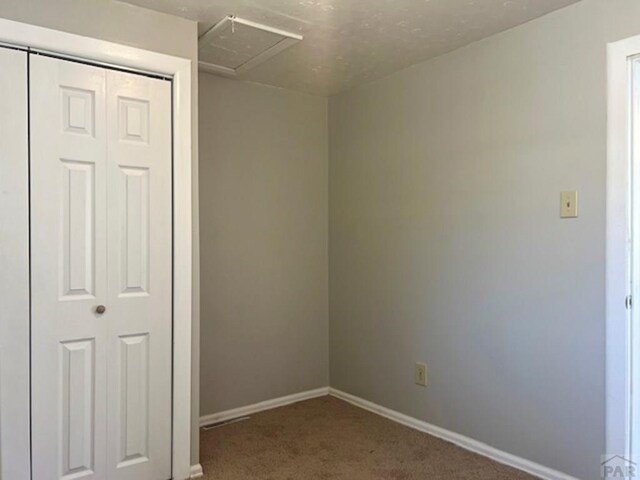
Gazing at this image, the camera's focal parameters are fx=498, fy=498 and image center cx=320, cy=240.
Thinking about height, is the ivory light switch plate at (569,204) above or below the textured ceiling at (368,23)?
below

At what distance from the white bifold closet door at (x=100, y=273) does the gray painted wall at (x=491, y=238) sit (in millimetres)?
1428

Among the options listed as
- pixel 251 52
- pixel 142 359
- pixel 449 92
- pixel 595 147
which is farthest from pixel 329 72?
pixel 142 359

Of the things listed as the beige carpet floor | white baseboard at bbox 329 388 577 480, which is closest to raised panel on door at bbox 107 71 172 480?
the beige carpet floor

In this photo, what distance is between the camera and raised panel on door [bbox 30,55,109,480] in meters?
1.99

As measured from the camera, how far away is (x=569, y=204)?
2.20 metres

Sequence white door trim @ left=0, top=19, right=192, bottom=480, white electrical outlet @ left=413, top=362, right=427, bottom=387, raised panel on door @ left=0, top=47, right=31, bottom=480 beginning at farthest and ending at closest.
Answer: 1. white electrical outlet @ left=413, top=362, right=427, bottom=387
2. white door trim @ left=0, top=19, right=192, bottom=480
3. raised panel on door @ left=0, top=47, right=31, bottom=480

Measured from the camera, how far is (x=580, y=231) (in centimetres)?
217

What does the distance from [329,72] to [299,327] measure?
1.71 meters

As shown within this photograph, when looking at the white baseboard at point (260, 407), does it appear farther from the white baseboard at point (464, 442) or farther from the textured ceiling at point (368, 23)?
the textured ceiling at point (368, 23)

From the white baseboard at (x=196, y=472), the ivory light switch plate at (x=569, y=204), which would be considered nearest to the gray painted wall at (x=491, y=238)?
the ivory light switch plate at (x=569, y=204)

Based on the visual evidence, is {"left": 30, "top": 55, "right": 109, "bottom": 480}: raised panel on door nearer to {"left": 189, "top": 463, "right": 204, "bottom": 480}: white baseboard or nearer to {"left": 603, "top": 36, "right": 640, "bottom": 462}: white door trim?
{"left": 189, "top": 463, "right": 204, "bottom": 480}: white baseboard

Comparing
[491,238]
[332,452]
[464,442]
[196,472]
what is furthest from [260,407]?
[491,238]

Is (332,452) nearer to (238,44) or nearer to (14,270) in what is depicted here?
(14,270)

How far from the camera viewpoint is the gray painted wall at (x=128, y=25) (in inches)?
77.1
